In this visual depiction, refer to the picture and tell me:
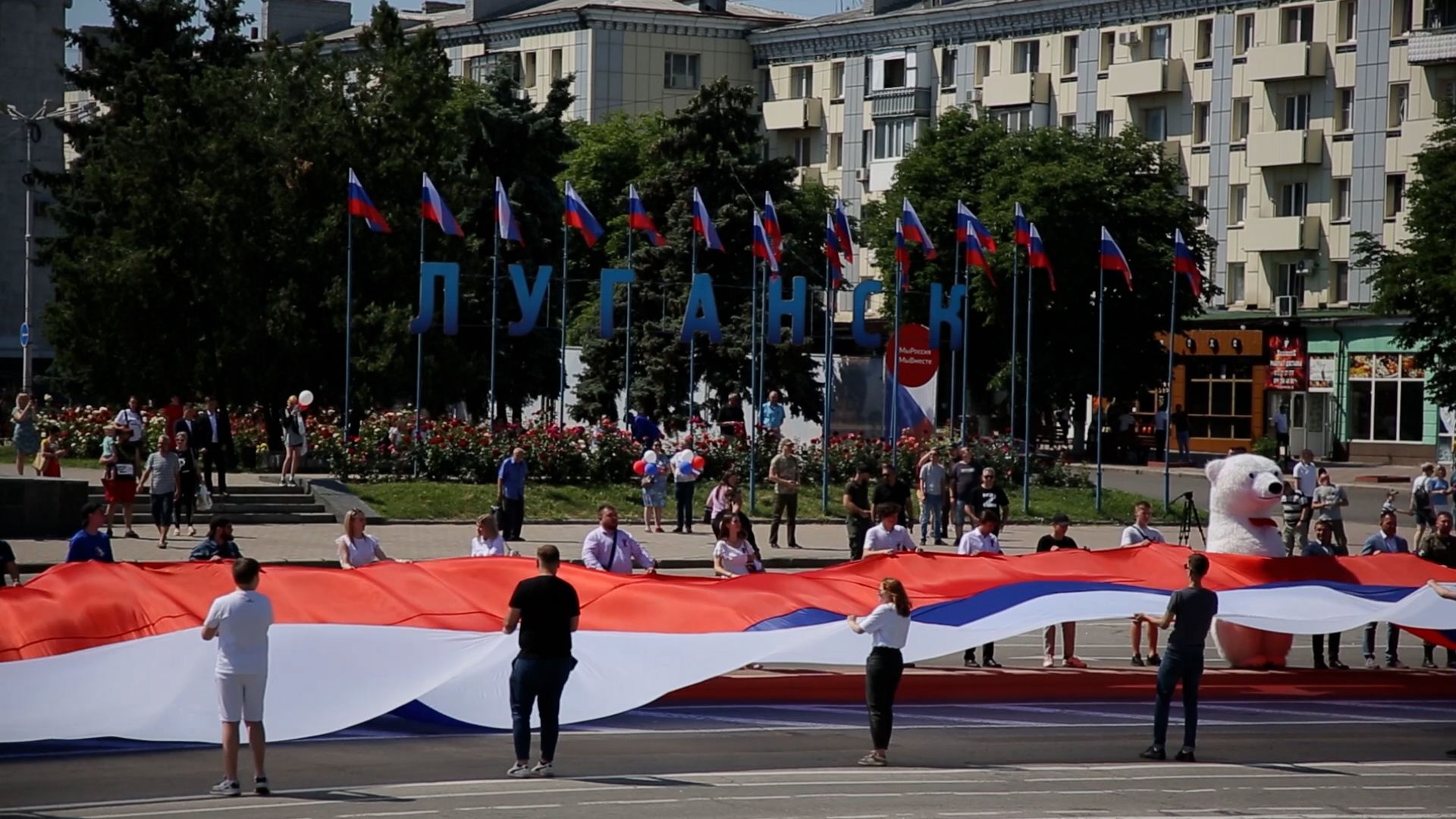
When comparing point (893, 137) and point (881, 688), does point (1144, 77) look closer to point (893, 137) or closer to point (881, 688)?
point (893, 137)

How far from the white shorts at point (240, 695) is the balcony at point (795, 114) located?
247ft

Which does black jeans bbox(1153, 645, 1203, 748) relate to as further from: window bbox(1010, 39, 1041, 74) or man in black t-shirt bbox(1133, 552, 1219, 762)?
window bbox(1010, 39, 1041, 74)

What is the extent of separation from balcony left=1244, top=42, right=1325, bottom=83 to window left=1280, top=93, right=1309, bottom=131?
0.82 meters

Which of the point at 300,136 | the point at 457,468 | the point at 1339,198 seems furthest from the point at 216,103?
the point at 1339,198

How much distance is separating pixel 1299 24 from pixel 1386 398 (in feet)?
44.8

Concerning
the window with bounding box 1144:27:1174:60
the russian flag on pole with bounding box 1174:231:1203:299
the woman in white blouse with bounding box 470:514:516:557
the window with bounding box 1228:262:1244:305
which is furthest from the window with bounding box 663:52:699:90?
the woman in white blouse with bounding box 470:514:516:557

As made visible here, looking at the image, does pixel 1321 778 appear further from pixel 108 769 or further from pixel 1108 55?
pixel 1108 55

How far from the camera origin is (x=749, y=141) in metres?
58.7

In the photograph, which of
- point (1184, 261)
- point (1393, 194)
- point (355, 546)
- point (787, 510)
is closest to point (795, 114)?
point (1393, 194)

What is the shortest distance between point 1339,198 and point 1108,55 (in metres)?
11.1

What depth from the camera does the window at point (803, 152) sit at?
8838cm

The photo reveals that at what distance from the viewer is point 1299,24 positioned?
70562 mm

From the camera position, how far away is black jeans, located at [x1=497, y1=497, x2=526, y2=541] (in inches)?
1304

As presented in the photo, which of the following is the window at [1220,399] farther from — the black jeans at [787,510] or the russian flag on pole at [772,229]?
the black jeans at [787,510]
